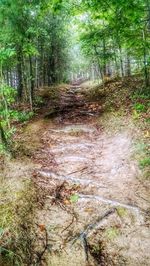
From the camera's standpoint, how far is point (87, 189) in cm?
586

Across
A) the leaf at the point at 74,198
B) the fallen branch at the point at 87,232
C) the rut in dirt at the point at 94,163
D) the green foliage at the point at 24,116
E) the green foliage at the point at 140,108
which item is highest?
the green foliage at the point at 140,108

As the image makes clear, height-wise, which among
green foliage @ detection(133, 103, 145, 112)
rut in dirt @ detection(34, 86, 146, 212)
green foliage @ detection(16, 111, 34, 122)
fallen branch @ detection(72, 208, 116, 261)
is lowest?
fallen branch @ detection(72, 208, 116, 261)

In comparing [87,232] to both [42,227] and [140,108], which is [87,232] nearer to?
[42,227]

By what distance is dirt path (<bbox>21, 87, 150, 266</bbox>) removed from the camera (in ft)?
13.8

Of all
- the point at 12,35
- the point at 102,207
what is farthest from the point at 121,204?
the point at 12,35

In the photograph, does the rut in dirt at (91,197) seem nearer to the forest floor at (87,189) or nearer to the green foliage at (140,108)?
the forest floor at (87,189)

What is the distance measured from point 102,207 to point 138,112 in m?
5.97

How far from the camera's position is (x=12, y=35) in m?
12.4

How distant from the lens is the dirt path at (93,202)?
4207 millimetres

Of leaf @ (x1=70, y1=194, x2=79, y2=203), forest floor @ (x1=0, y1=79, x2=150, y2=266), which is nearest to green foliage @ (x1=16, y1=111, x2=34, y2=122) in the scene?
forest floor @ (x1=0, y1=79, x2=150, y2=266)

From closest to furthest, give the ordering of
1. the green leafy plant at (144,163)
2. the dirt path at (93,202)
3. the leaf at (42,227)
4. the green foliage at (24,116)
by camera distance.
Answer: the dirt path at (93,202), the leaf at (42,227), the green leafy plant at (144,163), the green foliage at (24,116)

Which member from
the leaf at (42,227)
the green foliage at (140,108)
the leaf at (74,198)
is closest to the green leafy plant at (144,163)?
the leaf at (74,198)

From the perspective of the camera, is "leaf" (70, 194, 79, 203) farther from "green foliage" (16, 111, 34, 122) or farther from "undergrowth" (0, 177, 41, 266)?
"green foliage" (16, 111, 34, 122)

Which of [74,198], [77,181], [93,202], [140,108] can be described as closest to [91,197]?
[93,202]
